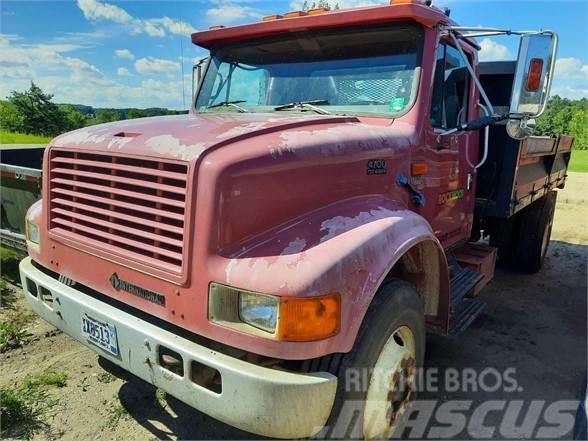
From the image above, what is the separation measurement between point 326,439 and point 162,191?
1.31 meters

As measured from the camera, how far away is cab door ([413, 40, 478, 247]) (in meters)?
3.11

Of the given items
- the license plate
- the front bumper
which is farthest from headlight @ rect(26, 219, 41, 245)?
the front bumper

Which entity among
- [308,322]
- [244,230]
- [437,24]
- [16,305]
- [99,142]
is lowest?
[16,305]

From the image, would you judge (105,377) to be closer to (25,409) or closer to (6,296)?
(25,409)

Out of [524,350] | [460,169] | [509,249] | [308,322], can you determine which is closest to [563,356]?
[524,350]

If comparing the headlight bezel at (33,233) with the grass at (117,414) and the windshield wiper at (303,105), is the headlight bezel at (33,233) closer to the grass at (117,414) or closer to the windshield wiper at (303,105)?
the grass at (117,414)

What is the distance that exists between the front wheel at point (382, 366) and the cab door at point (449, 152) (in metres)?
0.93

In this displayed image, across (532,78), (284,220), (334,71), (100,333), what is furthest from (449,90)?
(100,333)

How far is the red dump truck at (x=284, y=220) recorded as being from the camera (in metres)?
1.87

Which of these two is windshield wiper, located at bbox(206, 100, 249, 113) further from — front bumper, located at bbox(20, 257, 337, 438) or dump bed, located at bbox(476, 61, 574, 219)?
dump bed, located at bbox(476, 61, 574, 219)

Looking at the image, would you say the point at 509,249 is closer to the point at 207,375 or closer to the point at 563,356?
the point at 563,356

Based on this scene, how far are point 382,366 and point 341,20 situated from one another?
207 cm

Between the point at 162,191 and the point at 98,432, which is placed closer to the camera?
the point at 162,191

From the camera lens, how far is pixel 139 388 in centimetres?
318
